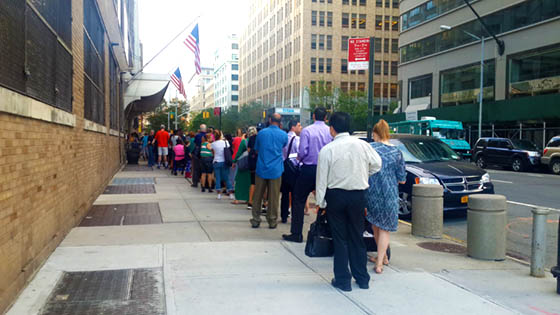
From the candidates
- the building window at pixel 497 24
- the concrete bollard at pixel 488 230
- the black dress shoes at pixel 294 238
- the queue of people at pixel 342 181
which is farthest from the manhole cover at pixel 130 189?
the building window at pixel 497 24

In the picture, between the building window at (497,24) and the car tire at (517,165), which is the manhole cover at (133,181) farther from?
the building window at (497,24)

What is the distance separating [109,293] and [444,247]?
15.8ft

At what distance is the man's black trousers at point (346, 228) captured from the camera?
16.7 feet

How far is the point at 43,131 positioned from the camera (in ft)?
19.1

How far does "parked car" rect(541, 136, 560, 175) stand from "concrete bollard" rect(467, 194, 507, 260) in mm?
19884

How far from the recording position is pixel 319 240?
6332 millimetres

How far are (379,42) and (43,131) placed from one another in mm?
75954

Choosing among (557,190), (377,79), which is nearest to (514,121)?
(557,190)

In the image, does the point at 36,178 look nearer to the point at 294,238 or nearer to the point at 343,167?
the point at 343,167

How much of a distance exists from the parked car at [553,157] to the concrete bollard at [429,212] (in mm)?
18821

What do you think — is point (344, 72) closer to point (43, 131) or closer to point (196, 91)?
point (43, 131)

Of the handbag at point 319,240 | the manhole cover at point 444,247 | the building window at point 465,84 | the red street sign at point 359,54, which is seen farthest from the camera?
the building window at point 465,84

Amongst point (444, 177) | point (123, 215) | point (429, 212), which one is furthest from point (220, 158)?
point (429, 212)

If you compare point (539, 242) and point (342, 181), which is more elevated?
point (342, 181)
